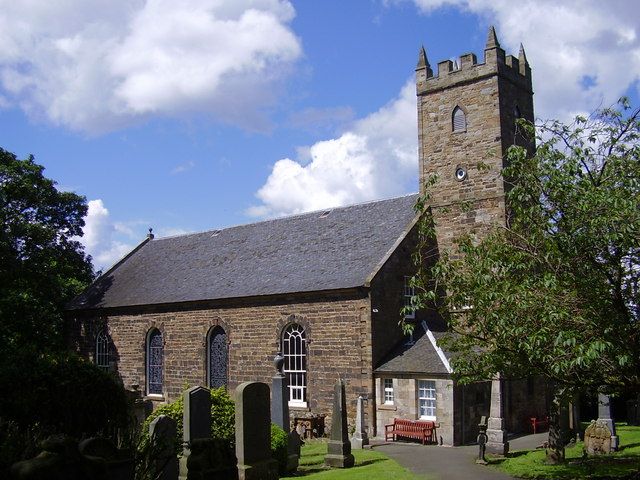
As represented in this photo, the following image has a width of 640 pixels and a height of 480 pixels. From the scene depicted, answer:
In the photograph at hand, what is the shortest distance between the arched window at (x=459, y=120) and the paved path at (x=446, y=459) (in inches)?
493

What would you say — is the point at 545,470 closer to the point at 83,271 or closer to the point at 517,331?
the point at 517,331

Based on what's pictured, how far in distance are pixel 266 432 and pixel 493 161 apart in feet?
56.3

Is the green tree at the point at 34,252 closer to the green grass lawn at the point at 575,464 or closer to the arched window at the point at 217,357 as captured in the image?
the arched window at the point at 217,357

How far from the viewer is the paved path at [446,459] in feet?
56.5

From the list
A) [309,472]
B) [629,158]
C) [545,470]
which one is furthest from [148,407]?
[629,158]

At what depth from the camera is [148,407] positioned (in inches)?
925

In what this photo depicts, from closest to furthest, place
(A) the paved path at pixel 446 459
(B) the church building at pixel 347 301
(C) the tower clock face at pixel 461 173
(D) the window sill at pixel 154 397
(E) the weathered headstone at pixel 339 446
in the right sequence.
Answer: (A) the paved path at pixel 446 459 < (E) the weathered headstone at pixel 339 446 < (B) the church building at pixel 347 301 < (C) the tower clock face at pixel 461 173 < (D) the window sill at pixel 154 397

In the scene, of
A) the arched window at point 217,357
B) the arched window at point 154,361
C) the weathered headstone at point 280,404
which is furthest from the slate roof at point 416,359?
the arched window at point 154,361

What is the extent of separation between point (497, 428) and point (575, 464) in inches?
107

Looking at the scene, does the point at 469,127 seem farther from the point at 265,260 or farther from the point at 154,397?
the point at 154,397

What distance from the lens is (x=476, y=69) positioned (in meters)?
28.7

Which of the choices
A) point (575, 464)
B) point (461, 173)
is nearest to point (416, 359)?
point (575, 464)

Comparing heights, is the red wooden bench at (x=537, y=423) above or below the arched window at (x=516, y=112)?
below

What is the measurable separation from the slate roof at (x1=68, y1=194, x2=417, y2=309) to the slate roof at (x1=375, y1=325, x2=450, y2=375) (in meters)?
3.04
